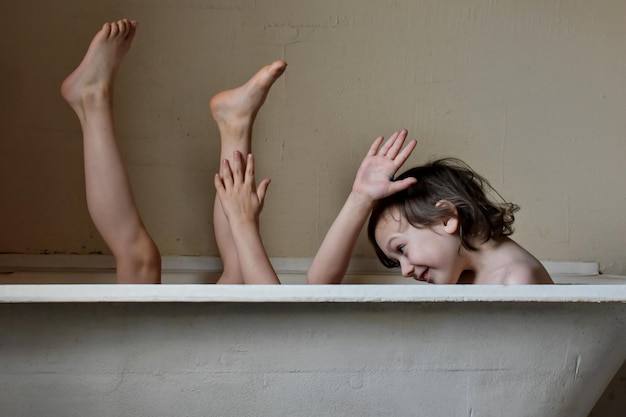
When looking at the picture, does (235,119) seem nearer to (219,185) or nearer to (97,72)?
(219,185)

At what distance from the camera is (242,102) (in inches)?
58.0

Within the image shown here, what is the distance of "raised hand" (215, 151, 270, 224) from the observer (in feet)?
4.61

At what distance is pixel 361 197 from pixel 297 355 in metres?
0.43

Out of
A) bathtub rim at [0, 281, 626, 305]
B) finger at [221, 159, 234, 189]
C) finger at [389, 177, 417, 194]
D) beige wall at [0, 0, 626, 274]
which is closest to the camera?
bathtub rim at [0, 281, 626, 305]

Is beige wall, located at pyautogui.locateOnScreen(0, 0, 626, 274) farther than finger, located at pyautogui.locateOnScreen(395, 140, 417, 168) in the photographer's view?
Yes

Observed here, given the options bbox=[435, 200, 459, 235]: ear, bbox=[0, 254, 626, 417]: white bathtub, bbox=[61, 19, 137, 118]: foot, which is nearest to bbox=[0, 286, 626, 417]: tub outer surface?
bbox=[0, 254, 626, 417]: white bathtub

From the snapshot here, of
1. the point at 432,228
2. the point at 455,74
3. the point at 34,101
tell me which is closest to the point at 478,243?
the point at 432,228

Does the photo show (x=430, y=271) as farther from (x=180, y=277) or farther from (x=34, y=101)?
(x=34, y=101)

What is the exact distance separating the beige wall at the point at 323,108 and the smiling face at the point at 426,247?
449mm

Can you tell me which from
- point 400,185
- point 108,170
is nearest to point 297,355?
point 400,185

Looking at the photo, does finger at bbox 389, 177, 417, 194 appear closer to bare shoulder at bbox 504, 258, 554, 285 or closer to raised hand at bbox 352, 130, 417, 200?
raised hand at bbox 352, 130, 417, 200

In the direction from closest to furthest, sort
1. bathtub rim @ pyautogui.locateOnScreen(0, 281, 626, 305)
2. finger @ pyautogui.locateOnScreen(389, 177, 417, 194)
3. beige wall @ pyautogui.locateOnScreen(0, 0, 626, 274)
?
bathtub rim @ pyautogui.locateOnScreen(0, 281, 626, 305), finger @ pyautogui.locateOnScreen(389, 177, 417, 194), beige wall @ pyautogui.locateOnScreen(0, 0, 626, 274)

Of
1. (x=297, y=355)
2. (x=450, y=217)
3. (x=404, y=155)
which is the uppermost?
(x=404, y=155)

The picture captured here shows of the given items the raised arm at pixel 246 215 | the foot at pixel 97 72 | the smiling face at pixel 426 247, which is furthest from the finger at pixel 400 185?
the foot at pixel 97 72
